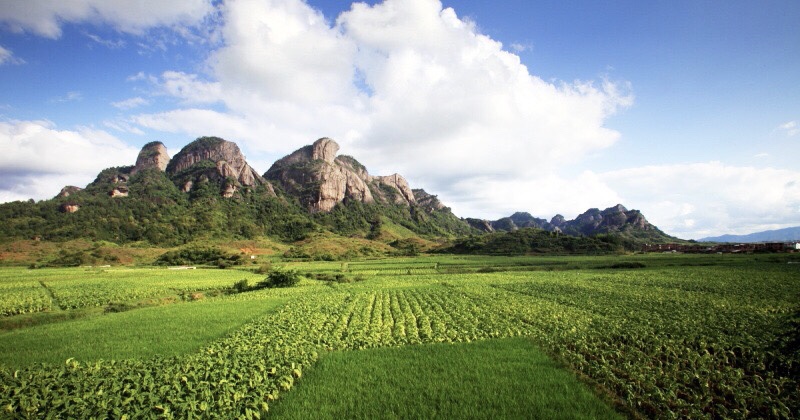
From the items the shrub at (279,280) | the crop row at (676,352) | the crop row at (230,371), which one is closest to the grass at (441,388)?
the crop row at (230,371)

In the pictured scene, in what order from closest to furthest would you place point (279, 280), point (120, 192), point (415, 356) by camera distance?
point (415, 356), point (279, 280), point (120, 192)

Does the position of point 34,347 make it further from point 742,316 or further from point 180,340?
point 742,316

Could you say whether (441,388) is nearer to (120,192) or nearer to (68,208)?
(68,208)

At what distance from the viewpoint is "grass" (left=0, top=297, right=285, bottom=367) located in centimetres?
1644

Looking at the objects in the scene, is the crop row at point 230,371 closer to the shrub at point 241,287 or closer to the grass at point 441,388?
the grass at point 441,388

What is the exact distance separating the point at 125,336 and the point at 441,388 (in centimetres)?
1990

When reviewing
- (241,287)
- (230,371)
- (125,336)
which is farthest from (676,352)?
(241,287)

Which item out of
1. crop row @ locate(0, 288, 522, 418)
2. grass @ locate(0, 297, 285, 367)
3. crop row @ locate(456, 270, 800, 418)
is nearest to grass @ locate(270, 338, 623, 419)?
crop row @ locate(0, 288, 522, 418)

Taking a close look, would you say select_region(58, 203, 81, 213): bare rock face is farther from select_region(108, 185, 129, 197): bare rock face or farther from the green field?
the green field

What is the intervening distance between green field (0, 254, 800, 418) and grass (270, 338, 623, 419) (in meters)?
0.07

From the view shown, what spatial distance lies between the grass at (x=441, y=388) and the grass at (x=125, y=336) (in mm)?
9720

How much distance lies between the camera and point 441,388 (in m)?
11.0

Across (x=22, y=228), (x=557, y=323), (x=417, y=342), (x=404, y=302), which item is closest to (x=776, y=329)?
(x=557, y=323)

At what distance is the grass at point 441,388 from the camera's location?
9.45 meters
